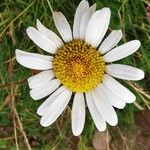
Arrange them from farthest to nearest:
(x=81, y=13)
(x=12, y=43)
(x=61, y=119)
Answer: (x=61, y=119)
(x=12, y=43)
(x=81, y=13)

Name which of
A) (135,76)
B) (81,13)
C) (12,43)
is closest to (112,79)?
(135,76)

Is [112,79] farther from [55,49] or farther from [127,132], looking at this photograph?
[127,132]

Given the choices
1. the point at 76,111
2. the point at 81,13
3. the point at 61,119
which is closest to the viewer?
the point at 81,13

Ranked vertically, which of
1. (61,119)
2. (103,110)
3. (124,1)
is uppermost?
(124,1)

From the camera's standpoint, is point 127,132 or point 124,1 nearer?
point 124,1

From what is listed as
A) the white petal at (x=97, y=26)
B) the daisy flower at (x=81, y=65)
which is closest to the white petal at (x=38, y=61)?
the daisy flower at (x=81, y=65)

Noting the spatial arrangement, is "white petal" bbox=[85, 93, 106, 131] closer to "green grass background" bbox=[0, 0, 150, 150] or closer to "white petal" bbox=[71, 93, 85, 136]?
"white petal" bbox=[71, 93, 85, 136]

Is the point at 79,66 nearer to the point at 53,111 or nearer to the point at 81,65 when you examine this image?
the point at 81,65

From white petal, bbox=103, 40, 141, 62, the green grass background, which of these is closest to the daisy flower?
white petal, bbox=103, 40, 141, 62
